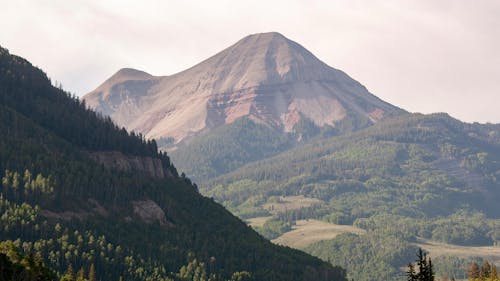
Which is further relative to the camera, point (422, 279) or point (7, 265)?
point (7, 265)

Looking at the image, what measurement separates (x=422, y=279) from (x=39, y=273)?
3580 inches

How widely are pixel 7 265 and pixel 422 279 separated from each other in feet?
304

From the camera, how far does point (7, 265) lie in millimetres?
191000

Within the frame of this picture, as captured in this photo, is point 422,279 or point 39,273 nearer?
point 422,279

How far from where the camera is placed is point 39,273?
197625 mm

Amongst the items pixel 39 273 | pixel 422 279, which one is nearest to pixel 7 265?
pixel 39 273

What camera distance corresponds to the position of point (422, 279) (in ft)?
504

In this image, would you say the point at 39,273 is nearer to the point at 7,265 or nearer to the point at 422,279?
the point at 7,265

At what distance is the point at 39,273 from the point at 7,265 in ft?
29.7
